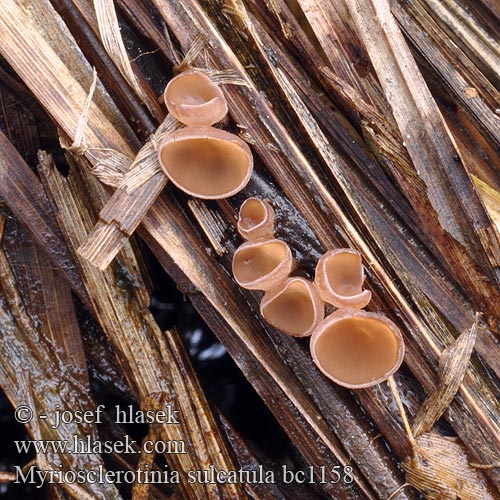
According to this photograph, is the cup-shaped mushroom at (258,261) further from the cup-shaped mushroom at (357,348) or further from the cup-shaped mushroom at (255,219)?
the cup-shaped mushroom at (357,348)

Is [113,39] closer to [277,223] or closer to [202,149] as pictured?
[202,149]

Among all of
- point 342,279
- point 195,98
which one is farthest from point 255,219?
point 195,98

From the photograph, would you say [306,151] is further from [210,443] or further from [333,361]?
[210,443]

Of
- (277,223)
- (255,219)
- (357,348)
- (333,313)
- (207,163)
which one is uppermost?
(207,163)

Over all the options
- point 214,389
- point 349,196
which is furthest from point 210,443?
point 349,196

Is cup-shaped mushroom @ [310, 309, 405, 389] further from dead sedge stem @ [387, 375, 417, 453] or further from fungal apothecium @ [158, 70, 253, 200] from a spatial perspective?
fungal apothecium @ [158, 70, 253, 200]
